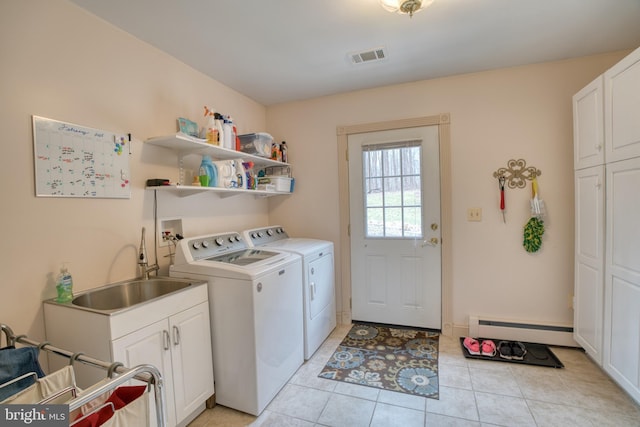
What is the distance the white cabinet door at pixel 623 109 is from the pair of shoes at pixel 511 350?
A: 5.06 ft

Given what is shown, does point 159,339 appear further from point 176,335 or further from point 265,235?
point 265,235

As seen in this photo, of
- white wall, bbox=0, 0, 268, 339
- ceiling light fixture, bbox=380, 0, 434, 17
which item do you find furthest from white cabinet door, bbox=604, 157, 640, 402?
white wall, bbox=0, 0, 268, 339

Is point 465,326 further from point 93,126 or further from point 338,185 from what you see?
point 93,126

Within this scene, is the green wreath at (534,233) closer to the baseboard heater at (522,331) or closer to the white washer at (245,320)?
the baseboard heater at (522,331)

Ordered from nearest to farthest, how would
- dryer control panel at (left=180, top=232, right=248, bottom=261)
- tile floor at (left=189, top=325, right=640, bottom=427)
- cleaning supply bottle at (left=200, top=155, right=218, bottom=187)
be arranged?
tile floor at (left=189, top=325, right=640, bottom=427)
dryer control panel at (left=180, top=232, right=248, bottom=261)
cleaning supply bottle at (left=200, top=155, right=218, bottom=187)

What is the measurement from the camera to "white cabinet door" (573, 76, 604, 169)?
1.92 m

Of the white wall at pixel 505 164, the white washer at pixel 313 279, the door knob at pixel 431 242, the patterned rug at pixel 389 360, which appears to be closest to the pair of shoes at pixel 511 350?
the white wall at pixel 505 164

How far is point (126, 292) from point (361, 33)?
222 centimetres

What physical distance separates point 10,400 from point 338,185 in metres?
2.60

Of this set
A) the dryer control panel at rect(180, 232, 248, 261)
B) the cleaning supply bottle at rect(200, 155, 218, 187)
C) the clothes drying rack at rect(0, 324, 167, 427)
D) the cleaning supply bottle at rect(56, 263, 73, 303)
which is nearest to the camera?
the clothes drying rack at rect(0, 324, 167, 427)

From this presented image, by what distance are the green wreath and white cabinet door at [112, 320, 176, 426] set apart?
9.01ft

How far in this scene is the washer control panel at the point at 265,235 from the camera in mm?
2654

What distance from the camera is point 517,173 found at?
252 centimetres

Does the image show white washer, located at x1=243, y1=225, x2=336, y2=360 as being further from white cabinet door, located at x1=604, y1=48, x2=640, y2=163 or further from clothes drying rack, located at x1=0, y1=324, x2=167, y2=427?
white cabinet door, located at x1=604, y1=48, x2=640, y2=163
